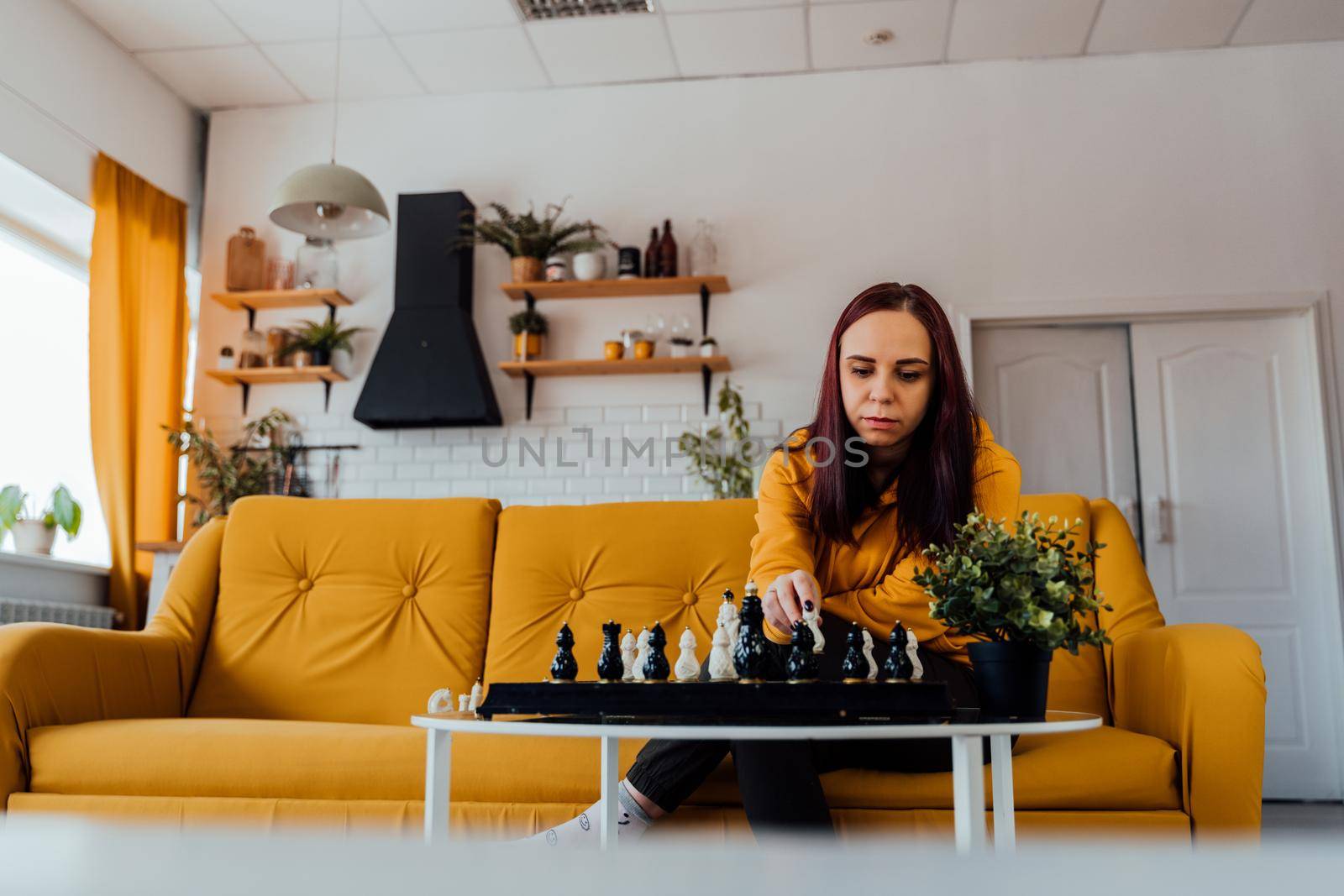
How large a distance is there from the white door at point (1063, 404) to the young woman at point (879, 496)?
3.07 metres

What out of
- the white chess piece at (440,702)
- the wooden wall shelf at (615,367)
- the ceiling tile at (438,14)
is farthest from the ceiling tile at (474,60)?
the white chess piece at (440,702)

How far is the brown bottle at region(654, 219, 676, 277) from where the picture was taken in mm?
4984

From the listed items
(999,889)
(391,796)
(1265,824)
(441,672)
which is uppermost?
(999,889)

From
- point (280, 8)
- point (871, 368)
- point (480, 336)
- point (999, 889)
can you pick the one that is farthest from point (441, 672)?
point (280, 8)

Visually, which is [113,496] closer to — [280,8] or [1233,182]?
[280,8]

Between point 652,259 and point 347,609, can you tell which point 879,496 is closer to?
point 347,609

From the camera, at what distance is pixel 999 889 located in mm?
189

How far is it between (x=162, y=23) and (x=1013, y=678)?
464 cm

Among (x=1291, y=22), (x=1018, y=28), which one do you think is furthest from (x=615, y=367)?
(x=1291, y=22)

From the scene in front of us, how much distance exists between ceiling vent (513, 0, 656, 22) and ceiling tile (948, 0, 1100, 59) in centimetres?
130

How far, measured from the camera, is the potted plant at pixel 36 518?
14.0ft

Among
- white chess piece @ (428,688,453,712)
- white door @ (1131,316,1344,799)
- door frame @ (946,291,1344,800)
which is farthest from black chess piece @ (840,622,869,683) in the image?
white door @ (1131,316,1344,799)

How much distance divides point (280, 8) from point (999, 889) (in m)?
5.11

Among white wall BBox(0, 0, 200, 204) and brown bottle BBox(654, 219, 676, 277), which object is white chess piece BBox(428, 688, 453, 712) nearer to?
brown bottle BBox(654, 219, 676, 277)
